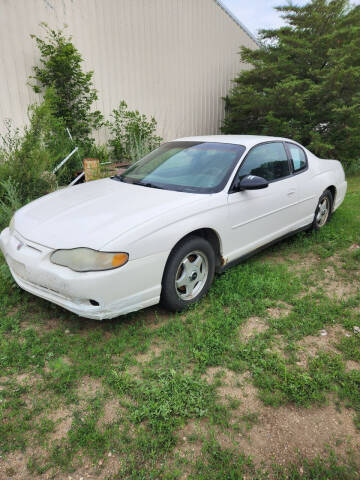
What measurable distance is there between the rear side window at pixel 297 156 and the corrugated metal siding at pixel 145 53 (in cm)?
503

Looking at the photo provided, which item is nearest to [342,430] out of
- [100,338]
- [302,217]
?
[100,338]

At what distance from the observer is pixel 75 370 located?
243cm

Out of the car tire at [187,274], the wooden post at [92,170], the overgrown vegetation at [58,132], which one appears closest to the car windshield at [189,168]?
the car tire at [187,274]

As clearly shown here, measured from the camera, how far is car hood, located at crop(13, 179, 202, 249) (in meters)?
2.61

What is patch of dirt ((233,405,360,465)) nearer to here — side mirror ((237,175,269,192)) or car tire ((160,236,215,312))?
car tire ((160,236,215,312))

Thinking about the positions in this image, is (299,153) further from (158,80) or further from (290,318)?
(158,80)

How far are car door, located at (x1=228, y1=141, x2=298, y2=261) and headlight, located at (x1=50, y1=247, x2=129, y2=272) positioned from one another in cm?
130

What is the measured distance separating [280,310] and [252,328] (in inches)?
17.2

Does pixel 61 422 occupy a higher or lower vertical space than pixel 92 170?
lower

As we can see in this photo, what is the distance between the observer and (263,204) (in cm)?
374

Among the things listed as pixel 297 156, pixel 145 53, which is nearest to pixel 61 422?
pixel 297 156

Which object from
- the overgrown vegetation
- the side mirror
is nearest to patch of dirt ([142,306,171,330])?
the side mirror

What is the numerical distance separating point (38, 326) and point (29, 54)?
228 inches

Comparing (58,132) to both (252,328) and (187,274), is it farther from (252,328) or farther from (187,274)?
(252,328)
